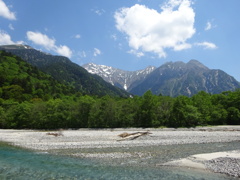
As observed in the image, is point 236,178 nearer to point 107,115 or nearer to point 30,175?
point 30,175

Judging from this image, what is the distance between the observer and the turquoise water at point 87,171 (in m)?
16.4

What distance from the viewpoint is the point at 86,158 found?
23734 millimetres

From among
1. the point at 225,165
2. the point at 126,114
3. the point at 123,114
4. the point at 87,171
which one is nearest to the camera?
the point at 87,171

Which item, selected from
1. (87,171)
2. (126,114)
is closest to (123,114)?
(126,114)

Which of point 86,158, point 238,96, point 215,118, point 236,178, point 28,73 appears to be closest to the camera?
point 236,178

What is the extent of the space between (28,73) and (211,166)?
600 ft

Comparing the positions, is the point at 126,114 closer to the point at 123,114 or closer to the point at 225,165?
the point at 123,114

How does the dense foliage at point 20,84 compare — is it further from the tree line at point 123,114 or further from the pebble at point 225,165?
the pebble at point 225,165

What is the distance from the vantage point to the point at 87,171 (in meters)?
18.2

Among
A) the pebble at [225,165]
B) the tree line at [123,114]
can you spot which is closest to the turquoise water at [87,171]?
the pebble at [225,165]

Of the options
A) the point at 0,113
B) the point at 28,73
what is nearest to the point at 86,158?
the point at 0,113

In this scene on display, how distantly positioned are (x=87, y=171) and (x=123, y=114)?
5304 centimetres

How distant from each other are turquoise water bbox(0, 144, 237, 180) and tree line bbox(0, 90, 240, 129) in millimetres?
48296

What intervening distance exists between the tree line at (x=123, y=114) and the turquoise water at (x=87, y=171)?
4830cm
